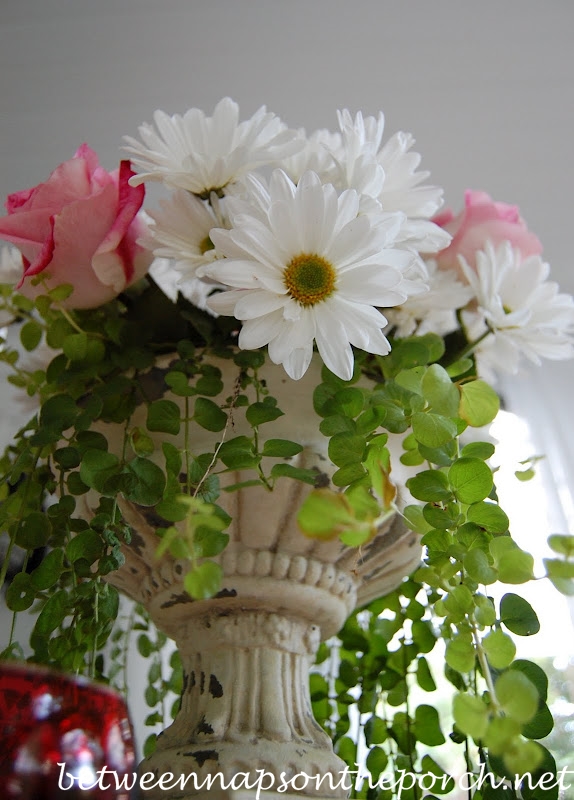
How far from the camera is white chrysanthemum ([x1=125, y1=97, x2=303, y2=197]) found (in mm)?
470

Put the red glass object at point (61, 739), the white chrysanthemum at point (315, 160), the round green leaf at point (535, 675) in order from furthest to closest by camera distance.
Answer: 1. the white chrysanthemum at point (315, 160)
2. the round green leaf at point (535, 675)
3. the red glass object at point (61, 739)

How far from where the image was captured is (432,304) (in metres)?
0.53

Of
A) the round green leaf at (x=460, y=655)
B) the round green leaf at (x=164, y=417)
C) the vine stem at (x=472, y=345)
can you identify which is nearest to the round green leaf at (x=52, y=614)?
the round green leaf at (x=164, y=417)

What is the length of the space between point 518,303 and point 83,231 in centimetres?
31

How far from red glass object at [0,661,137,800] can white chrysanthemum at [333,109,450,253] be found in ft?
1.01

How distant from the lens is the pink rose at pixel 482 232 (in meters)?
0.56

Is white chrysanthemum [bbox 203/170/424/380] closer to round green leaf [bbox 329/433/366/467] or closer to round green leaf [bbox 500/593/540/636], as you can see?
round green leaf [bbox 329/433/366/467]

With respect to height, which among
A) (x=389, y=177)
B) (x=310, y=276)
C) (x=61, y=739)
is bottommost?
(x=61, y=739)

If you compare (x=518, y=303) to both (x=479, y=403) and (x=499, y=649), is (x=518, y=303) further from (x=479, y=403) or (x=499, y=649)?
(x=499, y=649)

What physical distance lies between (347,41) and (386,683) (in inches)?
32.2

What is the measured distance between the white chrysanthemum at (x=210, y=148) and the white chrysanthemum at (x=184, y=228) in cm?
1

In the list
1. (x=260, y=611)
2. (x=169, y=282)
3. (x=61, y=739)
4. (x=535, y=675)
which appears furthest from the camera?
(x=169, y=282)

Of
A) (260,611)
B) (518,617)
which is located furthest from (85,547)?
(518,617)

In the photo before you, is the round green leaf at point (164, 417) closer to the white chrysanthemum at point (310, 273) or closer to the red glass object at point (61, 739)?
the white chrysanthemum at point (310, 273)
